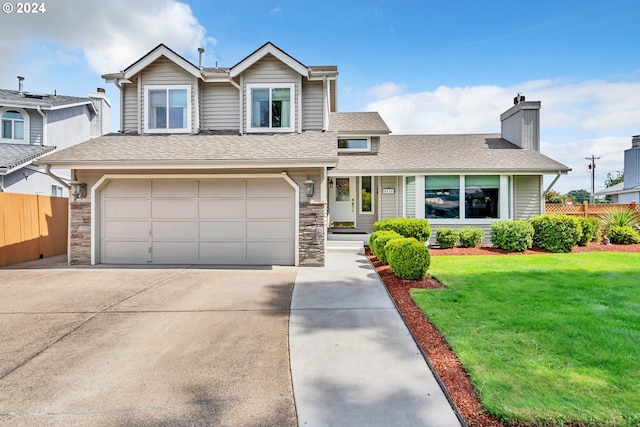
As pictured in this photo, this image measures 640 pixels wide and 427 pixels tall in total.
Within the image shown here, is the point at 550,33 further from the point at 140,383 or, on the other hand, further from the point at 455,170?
the point at 140,383

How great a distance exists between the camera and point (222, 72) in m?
11.3

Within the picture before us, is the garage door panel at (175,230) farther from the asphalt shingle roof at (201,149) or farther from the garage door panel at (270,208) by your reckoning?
the asphalt shingle roof at (201,149)

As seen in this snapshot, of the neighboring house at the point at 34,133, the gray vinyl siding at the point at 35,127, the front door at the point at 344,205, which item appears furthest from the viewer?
the gray vinyl siding at the point at 35,127

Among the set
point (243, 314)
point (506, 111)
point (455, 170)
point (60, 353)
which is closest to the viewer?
point (60, 353)

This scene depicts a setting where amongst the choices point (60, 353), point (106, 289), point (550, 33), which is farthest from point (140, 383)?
point (550, 33)

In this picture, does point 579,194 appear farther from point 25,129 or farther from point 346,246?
point 25,129

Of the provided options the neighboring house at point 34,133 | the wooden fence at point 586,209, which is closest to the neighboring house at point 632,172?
the wooden fence at point 586,209

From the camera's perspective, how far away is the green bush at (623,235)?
11.9 metres

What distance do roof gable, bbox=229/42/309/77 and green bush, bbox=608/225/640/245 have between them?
12530 mm

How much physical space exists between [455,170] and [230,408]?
11.9 meters

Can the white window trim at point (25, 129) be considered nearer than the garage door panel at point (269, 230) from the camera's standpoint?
No

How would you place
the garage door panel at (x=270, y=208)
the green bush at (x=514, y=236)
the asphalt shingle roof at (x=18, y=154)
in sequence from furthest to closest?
the asphalt shingle roof at (x=18, y=154), the green bush at (x=514, y=236), the garage door panel at (x=270, y=208)

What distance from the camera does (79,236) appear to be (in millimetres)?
9383

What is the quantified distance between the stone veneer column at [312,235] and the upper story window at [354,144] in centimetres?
662
